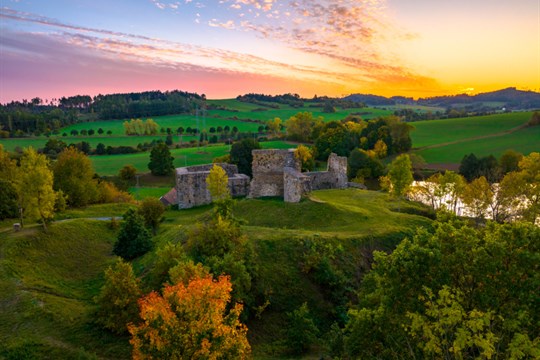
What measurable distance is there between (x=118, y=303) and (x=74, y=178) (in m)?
34.8

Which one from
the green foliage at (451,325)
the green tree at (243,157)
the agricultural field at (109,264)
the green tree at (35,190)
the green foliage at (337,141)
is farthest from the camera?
the green foliage at (337,141)

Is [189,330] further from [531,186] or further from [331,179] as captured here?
[331,179]

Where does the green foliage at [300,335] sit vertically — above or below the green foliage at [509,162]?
below

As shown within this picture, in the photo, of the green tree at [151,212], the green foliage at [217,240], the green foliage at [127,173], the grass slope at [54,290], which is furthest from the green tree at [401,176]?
the green foliage at [127,173]

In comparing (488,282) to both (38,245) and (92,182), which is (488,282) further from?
Result: (92,182)

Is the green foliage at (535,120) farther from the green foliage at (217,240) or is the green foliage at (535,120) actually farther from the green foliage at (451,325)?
the green foliage at (451,325)

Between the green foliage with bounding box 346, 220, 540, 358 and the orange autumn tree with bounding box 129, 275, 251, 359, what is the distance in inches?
200

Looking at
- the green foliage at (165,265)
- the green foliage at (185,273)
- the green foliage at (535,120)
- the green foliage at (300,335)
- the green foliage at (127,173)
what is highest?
the green foliage at (535,120)

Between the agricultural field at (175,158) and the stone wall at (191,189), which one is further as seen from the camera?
the agricultural field at (175,158)

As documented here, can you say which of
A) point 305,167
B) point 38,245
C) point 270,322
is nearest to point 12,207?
point 38,245

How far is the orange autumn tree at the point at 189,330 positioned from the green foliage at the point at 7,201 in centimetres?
3624

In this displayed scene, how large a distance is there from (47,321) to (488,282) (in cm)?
2286

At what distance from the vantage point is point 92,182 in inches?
2163

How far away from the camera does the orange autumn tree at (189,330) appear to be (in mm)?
13867
